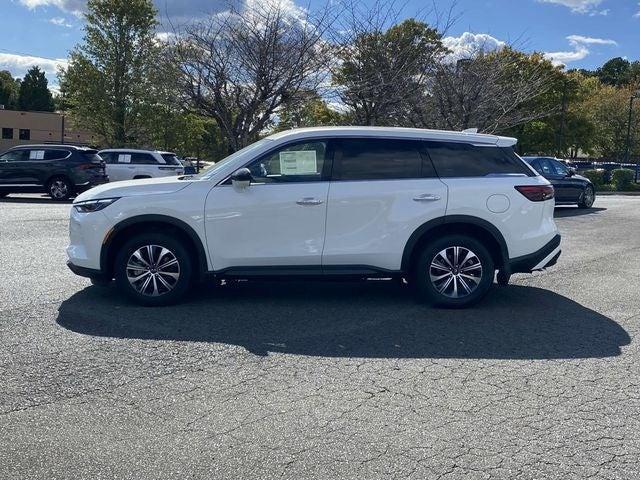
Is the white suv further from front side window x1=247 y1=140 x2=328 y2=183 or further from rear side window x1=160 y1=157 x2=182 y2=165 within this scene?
rear side window x1=160 y1=157 x2=182 y2=165

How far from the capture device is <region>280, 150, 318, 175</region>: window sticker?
671 centimetres

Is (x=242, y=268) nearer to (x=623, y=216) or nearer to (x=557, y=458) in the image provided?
(x=557, y=458)

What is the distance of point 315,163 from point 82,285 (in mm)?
3098

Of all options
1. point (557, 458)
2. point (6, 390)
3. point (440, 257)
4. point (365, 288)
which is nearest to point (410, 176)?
point (440, 257)

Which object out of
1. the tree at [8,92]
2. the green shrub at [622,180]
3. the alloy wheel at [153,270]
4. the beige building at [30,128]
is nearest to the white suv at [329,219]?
the alloy wheel at [153,270]

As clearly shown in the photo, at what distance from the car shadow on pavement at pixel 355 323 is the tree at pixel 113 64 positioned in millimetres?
33658

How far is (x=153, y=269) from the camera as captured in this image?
657 cm

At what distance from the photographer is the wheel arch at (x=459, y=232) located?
6.71m

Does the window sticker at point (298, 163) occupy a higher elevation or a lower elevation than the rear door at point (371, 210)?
higher

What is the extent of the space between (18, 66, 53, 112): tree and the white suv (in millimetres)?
77290

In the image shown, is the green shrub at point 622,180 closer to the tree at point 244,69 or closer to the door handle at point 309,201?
the tree at point 244,69

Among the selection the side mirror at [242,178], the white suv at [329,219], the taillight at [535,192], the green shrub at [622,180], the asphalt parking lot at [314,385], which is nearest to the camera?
the asphalt parking lot at [314,385]

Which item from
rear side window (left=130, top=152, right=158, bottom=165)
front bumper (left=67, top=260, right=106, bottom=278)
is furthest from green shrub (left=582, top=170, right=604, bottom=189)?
front bumper (left=67, top=260, right=106, bottom=278)

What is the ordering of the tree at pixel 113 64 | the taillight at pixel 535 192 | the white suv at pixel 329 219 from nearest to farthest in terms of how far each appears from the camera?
the white suv at pixel 329 219
the taillight at pixel 535 192
the tree at pixel 113 64
